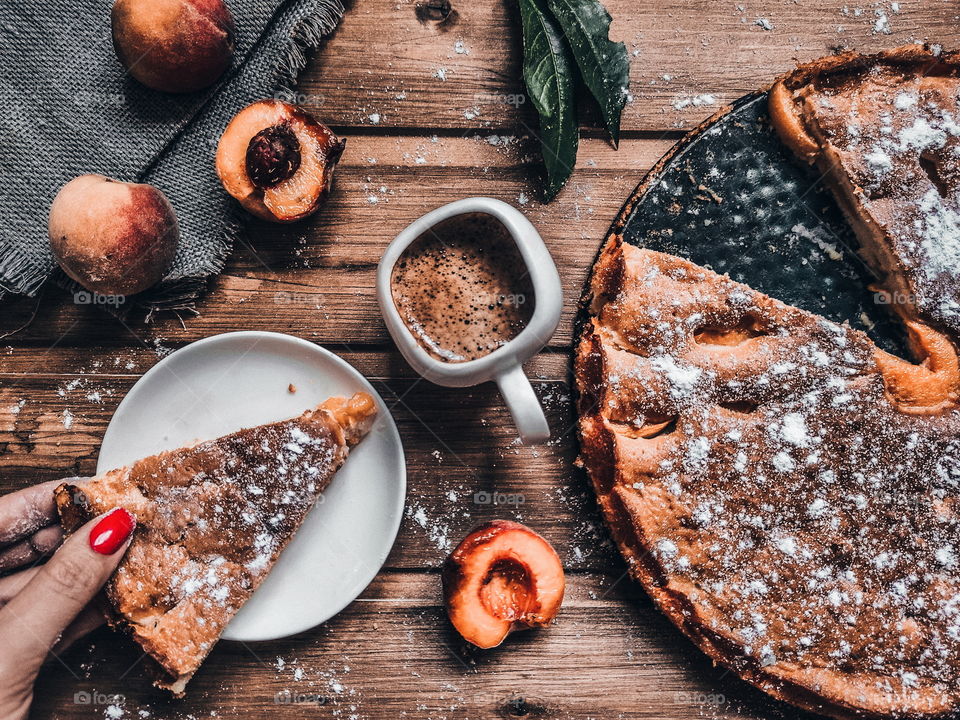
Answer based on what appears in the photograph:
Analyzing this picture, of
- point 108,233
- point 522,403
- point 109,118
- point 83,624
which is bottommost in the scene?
point 83,624

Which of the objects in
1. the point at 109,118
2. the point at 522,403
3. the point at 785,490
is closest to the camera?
the point at 522,403

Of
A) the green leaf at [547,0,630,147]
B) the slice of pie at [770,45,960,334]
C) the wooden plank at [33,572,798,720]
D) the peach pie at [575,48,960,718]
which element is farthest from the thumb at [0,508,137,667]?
the slice of pie at [770,45,960,334]

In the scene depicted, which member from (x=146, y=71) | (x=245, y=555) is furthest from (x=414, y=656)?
(x=146, y=71)

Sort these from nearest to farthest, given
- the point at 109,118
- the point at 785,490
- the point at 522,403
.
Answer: the point at 522,403 → the point at 785,490 → the point at 109,118

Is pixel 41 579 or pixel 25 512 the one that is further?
pixel 25 512

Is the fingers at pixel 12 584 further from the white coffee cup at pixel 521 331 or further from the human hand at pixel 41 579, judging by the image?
the white coffee cup at pixel 521 331

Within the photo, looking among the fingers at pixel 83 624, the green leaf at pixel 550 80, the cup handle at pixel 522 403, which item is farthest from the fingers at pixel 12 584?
the green leaf at pixel 550 80

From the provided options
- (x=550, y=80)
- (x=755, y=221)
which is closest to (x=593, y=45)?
(x=550, y=80)

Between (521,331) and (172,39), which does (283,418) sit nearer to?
(521,331)
